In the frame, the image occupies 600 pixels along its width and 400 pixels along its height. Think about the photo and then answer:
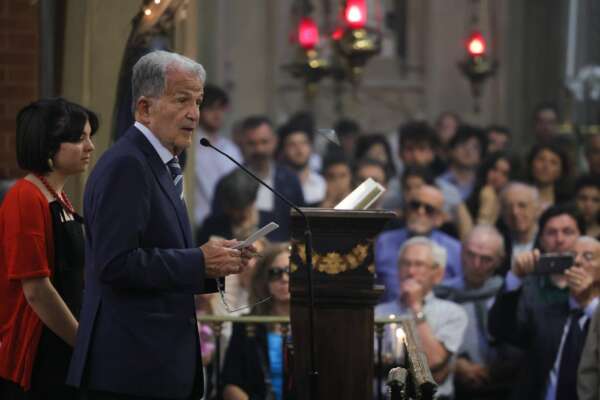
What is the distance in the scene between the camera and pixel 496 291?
8.82m

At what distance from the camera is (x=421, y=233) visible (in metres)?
9.67

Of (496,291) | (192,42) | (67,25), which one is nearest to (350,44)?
(192,42)

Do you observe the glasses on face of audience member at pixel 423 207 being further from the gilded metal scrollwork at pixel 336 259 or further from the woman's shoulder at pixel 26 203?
the woman's shoulder at pixel 26 203

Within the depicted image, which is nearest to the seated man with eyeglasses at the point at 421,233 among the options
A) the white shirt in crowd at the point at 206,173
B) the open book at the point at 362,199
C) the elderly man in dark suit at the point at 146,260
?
the white shirt in crowd at the point at 206,173

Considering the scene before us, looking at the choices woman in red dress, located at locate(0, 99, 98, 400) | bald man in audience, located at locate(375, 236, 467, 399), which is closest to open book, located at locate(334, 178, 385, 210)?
woman in red dress, located at locate(0, 99, 98, 400)

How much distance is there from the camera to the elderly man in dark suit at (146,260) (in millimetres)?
4391

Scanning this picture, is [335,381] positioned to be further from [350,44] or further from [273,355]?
[350,44]

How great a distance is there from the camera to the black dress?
512 cm

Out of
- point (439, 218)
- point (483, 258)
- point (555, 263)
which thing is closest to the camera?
point (555, 263)

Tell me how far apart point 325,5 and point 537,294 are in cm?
925

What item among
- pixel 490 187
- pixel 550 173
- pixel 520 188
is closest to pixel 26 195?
pixel 520 188

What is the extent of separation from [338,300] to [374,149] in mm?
7003

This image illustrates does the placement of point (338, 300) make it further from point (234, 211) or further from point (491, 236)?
point (234, 211)

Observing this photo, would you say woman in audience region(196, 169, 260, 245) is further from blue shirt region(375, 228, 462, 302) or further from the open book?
→ the open book
